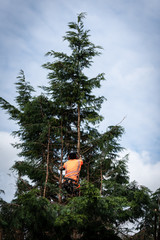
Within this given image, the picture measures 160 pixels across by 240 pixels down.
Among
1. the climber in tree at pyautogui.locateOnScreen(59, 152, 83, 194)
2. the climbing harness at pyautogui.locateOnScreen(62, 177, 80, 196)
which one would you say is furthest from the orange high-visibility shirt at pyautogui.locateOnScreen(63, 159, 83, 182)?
the climbing harness at pyautogui.locateOnScreen(62, 177, 80, 196)

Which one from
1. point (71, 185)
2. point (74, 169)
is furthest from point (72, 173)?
point (71, 185)

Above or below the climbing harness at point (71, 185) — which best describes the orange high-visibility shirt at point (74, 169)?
above

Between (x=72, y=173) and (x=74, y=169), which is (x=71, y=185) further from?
(x=74, y=169)

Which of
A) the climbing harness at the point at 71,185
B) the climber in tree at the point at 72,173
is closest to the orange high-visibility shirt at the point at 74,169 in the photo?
the climber in tree at the point at 72,173

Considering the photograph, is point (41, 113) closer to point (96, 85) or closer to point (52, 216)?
point (96, 85)

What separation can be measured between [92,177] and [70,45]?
21.8 ft

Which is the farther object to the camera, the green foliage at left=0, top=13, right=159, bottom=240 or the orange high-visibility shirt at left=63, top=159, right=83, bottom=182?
the orange high-visibility shirt at left=63, top=159, right=83, bottom=182

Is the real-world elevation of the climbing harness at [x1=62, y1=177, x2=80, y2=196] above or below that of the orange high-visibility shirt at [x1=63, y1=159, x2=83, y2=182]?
below

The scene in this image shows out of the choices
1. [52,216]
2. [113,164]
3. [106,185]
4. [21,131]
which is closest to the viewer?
[52,216]

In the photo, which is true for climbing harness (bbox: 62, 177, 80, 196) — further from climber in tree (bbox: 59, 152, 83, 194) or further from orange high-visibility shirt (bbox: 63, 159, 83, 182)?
orange high-visibility shirt (bbox: 63, 159, 83, 182)

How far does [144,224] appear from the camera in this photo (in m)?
8.88

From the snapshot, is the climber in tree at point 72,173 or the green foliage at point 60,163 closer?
the green foliage at point 60,163

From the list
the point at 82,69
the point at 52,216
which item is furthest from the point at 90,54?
the point at 52,216

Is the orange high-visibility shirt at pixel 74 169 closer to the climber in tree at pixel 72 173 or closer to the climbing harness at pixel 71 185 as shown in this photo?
the climber in tree at pixel 72 173
